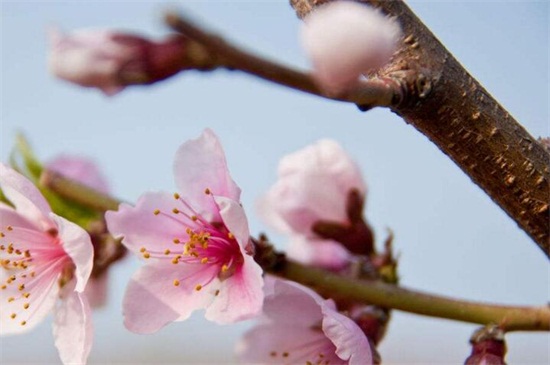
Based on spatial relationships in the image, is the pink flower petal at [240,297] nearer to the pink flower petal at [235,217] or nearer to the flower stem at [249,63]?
the pink flower petal at [235,217]

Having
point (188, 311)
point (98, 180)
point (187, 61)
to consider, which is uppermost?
point (187, 61)

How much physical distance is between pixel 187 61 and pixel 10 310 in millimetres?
592

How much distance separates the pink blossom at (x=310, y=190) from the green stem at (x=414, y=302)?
238mm

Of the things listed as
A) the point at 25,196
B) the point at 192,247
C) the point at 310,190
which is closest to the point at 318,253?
the point at 310,190

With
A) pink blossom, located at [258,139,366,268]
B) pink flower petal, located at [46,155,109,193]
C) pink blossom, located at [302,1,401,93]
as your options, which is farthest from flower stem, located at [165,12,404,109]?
pink flower petal, located at [46,155,109,193]

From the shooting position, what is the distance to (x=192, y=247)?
917mm

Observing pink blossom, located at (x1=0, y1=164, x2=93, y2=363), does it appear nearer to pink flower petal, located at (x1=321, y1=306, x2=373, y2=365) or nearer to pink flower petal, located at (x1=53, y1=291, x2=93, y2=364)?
pink flower petal, located at (x1=53, y1=291, x2=93, y2=364)

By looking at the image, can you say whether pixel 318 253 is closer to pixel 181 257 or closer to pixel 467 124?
pixel 181 257

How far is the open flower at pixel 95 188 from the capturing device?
1.04 m

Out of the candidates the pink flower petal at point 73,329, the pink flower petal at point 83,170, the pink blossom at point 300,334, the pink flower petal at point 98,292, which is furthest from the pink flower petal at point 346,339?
the pink flower petal at point 83,170

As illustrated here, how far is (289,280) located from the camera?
0.94 meters

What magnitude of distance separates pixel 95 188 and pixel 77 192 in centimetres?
20

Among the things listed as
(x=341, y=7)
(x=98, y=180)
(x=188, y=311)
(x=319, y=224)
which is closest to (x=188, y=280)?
(x=188, y=311)

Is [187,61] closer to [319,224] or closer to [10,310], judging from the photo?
[10,310]
